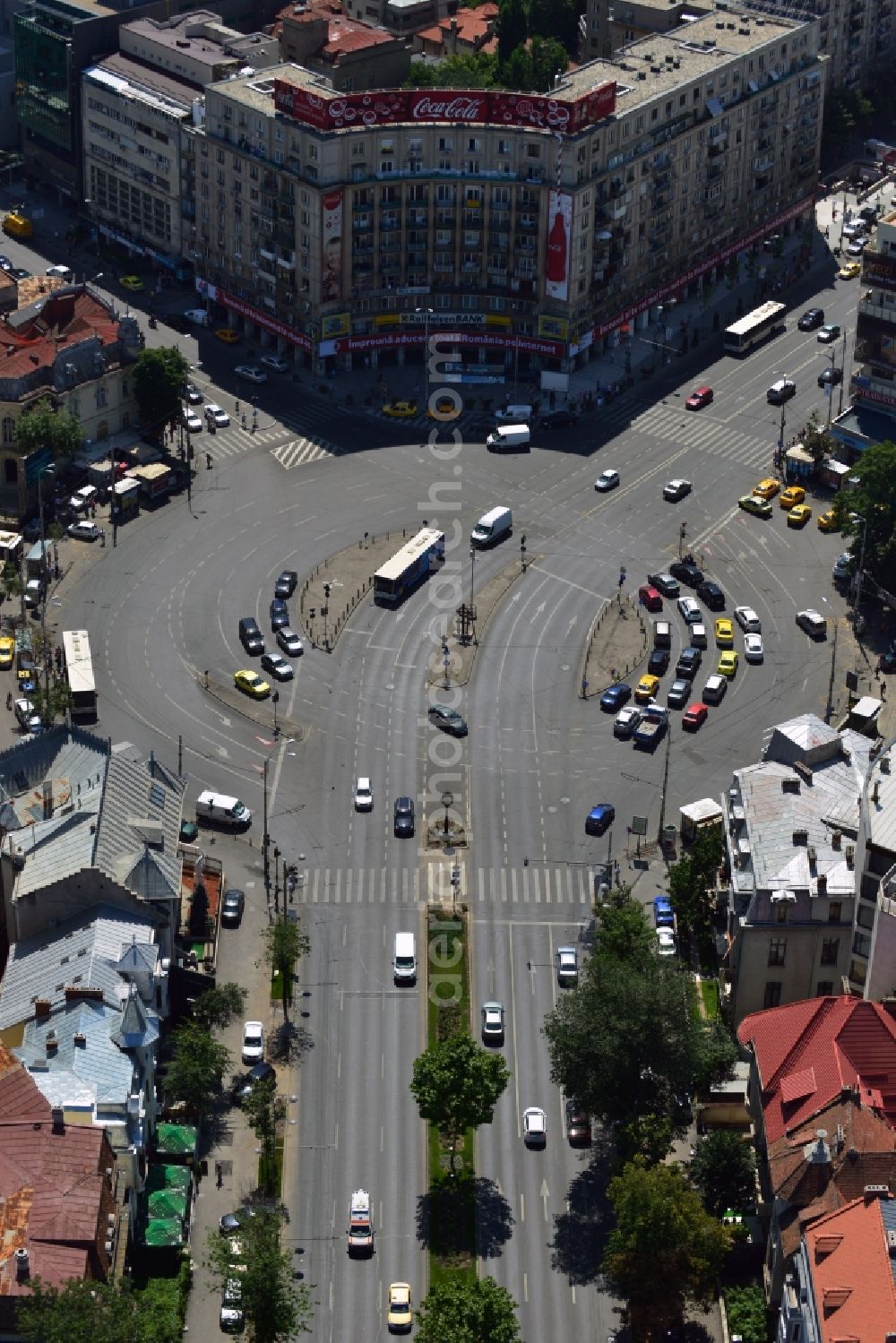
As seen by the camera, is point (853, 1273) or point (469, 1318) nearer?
point (853, 1273)

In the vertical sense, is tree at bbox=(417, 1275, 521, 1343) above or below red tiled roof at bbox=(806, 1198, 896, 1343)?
below

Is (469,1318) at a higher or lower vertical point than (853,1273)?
lower

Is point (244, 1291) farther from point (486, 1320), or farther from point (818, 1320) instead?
point (818, 1320)

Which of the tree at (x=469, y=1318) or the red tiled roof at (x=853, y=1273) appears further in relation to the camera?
the tree at (x=469, y=1318)

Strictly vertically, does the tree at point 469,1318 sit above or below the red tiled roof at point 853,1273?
below

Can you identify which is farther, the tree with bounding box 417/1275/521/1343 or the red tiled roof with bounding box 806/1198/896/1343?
the tree with bounding box 417/1275/521/1343
